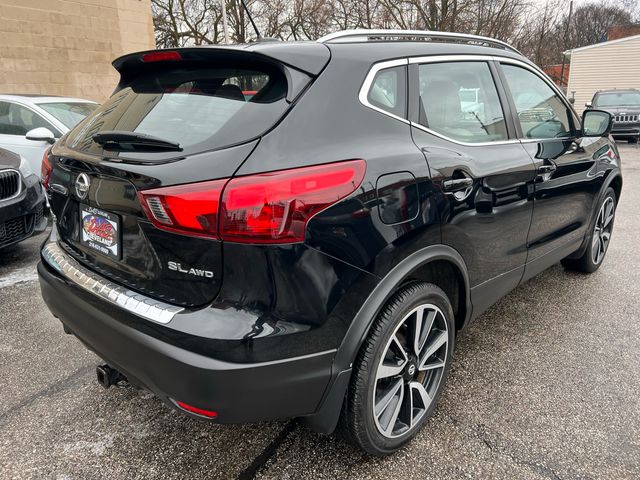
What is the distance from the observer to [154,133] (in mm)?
1809

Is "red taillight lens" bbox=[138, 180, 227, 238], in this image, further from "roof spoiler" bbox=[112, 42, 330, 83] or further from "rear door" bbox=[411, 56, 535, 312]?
"rear door" bbox=[411, 56, 535, 312]

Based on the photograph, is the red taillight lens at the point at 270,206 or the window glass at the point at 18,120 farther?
the window glass at the point at 18,120

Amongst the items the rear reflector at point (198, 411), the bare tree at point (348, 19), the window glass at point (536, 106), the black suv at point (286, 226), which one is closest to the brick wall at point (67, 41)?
the bare tree at point (348, 19)

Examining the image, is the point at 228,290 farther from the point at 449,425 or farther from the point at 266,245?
the point at 449,425

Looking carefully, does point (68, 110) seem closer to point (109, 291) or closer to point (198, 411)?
point (109, 291)

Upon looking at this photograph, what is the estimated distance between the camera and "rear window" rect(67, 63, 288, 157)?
1.66m

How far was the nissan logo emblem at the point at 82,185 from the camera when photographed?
6.12ft

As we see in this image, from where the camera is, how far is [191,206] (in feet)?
5.00

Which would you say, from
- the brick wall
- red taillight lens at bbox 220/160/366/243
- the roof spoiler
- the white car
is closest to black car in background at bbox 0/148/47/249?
the white car

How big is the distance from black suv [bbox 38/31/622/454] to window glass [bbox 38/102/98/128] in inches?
192

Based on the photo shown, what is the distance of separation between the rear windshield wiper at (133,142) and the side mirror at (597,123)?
3098mm

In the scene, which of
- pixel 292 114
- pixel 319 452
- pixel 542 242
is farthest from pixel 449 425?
pixel 292 114

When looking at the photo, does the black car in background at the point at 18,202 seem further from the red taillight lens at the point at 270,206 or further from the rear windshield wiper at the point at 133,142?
the red taillight lens at the point at 270,206

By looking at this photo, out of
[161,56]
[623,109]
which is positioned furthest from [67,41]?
[623,109]
